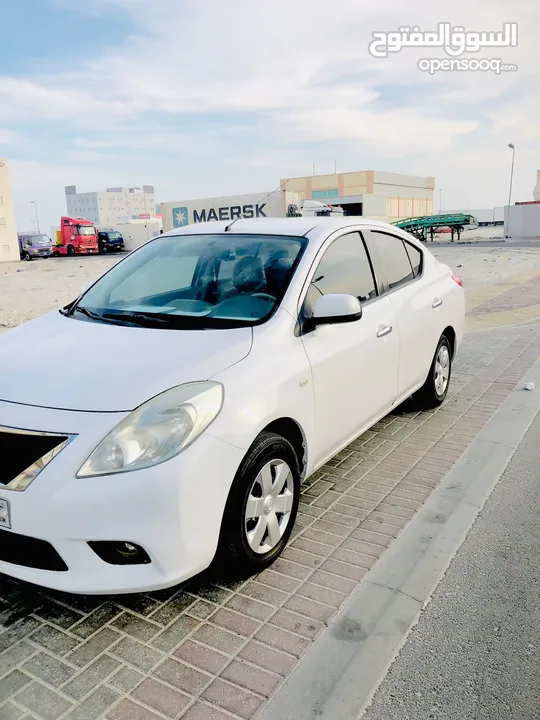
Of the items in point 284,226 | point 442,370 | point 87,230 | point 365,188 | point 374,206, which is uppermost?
point 365,188

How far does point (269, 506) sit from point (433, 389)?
284 centimetres

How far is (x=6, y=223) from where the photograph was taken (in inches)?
2052

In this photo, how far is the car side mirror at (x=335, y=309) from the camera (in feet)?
10.6

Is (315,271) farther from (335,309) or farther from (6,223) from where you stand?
(6,223)

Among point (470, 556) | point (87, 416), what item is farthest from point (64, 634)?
point (470, 556)

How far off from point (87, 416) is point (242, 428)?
26.0 inches

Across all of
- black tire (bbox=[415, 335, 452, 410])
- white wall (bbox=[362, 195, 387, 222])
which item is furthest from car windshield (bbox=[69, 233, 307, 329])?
white wall (bbox=[362, 195, 387, 222])

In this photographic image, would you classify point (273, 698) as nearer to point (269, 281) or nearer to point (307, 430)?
point (307, 430)

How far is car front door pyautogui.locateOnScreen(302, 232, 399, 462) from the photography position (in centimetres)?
338

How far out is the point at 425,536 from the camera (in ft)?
11.0

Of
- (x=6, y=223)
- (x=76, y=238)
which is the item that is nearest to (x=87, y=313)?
(x=76, y=238)

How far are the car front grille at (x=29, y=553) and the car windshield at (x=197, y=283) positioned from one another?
4.19 ft

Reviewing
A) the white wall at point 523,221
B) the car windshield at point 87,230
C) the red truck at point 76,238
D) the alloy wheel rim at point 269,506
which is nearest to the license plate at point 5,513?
the alloy wheel rim at point 269,506

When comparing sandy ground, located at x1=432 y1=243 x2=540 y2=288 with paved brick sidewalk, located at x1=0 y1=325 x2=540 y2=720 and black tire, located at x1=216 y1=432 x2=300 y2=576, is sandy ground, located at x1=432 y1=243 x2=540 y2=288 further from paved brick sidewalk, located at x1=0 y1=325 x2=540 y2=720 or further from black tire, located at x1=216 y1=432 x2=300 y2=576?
black tire, located at x1=216 y1=432 x2=300 y2=576
